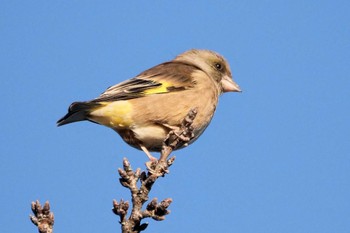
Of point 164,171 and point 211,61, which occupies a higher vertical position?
point 211,61

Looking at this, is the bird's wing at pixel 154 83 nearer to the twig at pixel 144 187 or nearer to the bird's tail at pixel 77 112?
the bird's tail at pixel 77 112

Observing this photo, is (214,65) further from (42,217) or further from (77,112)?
(42,217)

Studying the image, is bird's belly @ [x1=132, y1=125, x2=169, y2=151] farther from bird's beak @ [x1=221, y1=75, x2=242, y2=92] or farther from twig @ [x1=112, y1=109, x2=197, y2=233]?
bird's beak @ [x1=221, y1=75, x2=242, y2=92]

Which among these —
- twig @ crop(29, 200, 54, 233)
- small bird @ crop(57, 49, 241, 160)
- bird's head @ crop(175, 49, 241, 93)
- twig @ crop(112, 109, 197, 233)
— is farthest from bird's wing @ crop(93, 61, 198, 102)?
twig @ crop(29, 200, 54, 233)

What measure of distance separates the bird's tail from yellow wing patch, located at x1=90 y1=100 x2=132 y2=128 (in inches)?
3.0

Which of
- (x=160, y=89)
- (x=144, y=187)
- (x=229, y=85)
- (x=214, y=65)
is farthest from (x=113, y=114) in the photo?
(x=214, y=65)

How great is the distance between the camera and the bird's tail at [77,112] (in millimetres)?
6453

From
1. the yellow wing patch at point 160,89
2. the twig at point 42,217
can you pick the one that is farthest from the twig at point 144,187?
the yellow wing patch at point 160,89

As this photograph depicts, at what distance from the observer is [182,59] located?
353 inches

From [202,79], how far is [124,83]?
3.74 feet

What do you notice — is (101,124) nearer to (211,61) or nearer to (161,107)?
(161,107)

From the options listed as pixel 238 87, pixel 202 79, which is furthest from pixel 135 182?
pixel 238 87

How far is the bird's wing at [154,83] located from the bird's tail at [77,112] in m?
0.11

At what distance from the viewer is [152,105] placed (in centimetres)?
698
